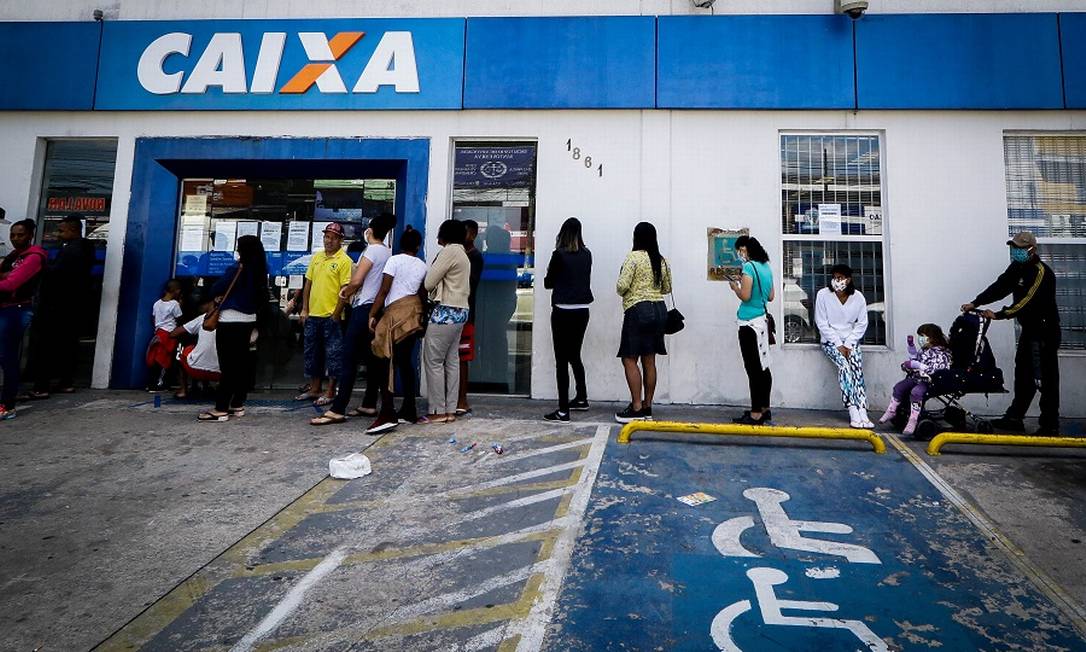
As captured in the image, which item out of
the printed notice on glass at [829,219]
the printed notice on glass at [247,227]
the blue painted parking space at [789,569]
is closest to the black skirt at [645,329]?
the blue painted parking space at [789,569]

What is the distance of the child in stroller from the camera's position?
16.5 feet

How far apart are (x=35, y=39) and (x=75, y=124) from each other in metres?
1.30

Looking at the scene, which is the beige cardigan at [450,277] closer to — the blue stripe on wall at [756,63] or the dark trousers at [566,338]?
the dark trousers at [566,338]

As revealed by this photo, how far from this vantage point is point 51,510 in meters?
3.34

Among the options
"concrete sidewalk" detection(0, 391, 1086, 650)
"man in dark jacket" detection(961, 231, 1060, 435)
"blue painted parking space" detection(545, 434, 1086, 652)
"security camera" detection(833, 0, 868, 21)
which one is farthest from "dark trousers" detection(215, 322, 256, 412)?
"security camera" detection(833, 0, 868, 21)

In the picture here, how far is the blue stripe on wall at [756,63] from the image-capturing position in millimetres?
6379

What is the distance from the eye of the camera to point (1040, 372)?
521cm

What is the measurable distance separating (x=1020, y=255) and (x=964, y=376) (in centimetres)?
146

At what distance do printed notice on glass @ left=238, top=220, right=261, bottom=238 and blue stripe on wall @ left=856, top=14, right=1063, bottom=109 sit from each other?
788cm

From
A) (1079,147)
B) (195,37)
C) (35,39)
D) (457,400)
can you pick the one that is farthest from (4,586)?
(1079,147)

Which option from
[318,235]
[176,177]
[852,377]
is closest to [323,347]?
[318,235]

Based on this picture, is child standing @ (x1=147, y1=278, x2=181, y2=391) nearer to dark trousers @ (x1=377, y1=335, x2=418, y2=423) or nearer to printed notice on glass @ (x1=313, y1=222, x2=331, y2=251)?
printed notice on glass @ (x1=313, y1=222, x2=331, y2=251)

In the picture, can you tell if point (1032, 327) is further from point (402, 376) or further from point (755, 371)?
point (402, 376)

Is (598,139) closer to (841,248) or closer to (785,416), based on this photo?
(841,248)
